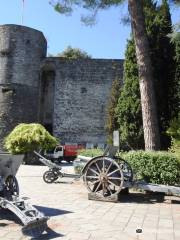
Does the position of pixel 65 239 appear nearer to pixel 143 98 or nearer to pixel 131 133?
pixel 143 98

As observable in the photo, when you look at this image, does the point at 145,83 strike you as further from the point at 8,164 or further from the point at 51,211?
the point at 8,164

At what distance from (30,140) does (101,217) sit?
12260 mm

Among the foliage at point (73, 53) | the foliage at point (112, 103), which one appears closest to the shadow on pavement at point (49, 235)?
the foliage at point (112, 103)

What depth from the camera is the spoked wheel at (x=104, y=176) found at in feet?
26.1

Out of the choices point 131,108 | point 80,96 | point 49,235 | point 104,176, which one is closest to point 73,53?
point 80,96

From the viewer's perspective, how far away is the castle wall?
27484 mm

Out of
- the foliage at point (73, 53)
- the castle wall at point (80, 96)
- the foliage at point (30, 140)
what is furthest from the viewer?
the foliage at point (73, 53)

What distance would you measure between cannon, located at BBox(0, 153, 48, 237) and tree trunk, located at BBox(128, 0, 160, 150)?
4.50m

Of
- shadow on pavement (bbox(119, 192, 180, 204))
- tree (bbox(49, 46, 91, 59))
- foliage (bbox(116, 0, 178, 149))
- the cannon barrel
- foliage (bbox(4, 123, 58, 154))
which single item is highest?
tree (bbox(49, 46, 91, 59))

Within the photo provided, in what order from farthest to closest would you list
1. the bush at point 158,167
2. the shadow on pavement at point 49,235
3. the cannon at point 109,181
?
the bush at point 158,167 < the cannon at point 109,181 < the shadow on pavement at point 49,235

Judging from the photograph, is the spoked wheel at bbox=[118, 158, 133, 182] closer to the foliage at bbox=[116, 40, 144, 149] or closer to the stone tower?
the foliage at bbox=[116, 40, 144, 149]

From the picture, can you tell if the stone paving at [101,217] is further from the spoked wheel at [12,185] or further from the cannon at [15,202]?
the spoked wheel at [12,185]

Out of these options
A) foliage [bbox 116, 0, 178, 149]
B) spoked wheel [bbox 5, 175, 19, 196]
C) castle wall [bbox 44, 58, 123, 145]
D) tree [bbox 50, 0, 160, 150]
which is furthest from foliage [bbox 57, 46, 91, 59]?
spoked wheel [bbox 5, 175, 19, 196]

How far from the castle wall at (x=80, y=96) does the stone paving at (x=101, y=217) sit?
60.2ft
